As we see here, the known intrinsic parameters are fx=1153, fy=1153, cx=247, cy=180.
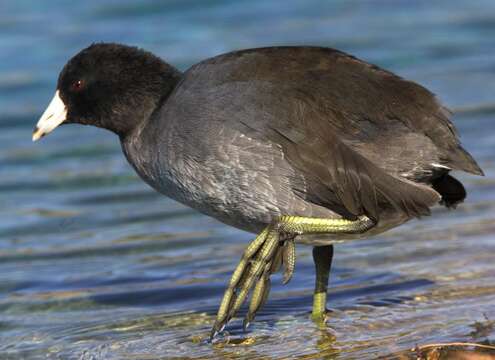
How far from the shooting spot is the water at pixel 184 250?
4238 millimetres

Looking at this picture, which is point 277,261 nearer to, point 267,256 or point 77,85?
point 267,256

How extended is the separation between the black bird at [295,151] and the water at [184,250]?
1.30 ft

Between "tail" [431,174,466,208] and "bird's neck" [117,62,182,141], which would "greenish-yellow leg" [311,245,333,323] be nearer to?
"tail" [431,174,466,208]

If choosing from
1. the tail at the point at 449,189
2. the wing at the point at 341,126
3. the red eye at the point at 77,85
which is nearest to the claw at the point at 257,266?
the wing at the point at 341,126

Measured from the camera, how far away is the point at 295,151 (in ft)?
12.9

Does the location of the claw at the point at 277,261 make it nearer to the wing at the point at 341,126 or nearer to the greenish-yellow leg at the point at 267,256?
the greenish-yellow leg at the point at 267,256

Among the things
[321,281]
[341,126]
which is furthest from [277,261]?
[341,126]

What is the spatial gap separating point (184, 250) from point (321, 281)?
1.26 m

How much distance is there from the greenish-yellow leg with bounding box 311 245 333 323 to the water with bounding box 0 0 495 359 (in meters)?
0.08

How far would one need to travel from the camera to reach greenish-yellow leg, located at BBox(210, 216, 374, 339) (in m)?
4.09

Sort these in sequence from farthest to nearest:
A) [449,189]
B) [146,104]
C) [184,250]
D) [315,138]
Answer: [184,250] < [146,104] < [449,189] < [315,138]

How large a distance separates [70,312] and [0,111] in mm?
4120

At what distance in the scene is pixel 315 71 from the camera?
412 centimetres

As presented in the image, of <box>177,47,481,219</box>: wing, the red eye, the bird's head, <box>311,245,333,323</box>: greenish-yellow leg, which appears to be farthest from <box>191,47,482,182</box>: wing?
<box>311,245,333,323</box>: greenish-yellow leg
